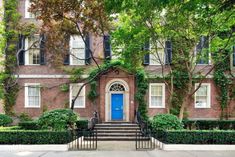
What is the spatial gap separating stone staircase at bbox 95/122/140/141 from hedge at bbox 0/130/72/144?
4.26 metres

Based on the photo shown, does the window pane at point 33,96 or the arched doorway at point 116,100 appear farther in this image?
the window pane at point 33,96

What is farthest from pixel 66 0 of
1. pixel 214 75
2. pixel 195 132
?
pixel 214 75

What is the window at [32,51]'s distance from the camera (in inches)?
1017

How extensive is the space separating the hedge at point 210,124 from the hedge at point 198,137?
713 cm

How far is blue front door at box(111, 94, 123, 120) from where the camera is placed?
982 inches

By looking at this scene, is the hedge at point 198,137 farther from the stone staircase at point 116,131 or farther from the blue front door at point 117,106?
the blue front door at point 117,106

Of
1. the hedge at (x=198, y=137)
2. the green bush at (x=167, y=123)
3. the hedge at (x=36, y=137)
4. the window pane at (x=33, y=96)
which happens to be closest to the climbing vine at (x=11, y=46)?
the window pane at (x=33, y=96)

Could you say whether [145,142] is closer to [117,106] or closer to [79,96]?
[117,106]

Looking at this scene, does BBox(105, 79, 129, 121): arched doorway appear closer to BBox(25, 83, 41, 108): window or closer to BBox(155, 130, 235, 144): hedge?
BBox(25, 83, 41, 108): window

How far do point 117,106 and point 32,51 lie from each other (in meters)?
7.84

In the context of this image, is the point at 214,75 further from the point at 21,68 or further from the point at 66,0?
the point at 21,68

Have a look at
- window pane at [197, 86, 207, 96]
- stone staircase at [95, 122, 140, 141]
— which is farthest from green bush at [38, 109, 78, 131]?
window pane at [197, 86, 207, 96]

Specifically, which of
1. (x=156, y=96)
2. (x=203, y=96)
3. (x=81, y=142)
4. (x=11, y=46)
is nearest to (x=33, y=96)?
(x=11, y=46)

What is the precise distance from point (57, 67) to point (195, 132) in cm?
1299
